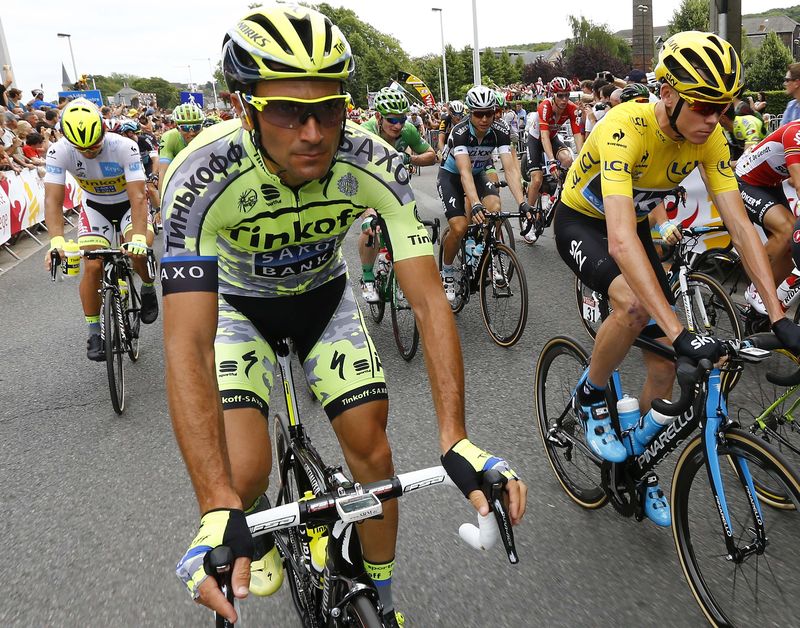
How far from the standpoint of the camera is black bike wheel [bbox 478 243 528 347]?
18.9ft

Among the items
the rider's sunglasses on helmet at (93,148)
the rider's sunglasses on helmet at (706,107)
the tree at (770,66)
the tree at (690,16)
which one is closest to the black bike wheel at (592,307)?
the rider's sunglasses on helmet at (706,107)

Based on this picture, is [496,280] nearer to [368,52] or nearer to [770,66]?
[770,66]

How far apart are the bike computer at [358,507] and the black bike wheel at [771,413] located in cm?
152

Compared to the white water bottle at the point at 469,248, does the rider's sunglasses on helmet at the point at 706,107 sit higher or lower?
higher

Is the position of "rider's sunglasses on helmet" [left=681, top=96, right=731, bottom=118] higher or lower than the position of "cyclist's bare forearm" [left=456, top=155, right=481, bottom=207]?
higher

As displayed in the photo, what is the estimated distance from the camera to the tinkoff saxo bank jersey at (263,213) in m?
2.02

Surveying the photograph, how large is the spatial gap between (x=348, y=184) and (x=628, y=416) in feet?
5.53

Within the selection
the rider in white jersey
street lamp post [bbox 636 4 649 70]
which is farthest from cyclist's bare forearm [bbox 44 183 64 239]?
street lamp post [bbox 636 4 649 70]

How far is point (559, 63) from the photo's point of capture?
7131 centimetres

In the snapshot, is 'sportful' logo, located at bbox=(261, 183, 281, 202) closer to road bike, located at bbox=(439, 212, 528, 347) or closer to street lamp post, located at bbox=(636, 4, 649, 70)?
road bike, located at bbox=(439, 212, 528, 347)

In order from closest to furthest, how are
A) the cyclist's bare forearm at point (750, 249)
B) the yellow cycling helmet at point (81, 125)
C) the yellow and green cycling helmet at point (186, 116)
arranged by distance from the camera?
the cyclist's bare forearm at point (750, 249), the yellow cycling helmet at point (81, 125), the yellow and green cycling helmet at point (186, 116)

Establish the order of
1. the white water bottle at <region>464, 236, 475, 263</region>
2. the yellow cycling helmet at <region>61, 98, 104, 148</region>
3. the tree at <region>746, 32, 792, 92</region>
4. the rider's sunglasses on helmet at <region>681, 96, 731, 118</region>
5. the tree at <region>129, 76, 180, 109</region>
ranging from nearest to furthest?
the rider's sunglasses on helmet at <region>681, 96, 731, 118</region> < the yellow cycling helmet at <region>61, 98, 104, 148</region> < the white water bottle at <region>464, 236, 475, 263</region> < the tree at <region>746, 32, 792, 92</region> < the tree at <region>129, 76, 180, 109</region>

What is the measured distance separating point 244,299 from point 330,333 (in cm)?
35

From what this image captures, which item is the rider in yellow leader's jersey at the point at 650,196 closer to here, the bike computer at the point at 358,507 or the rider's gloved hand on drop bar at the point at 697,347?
the rider's gloved hand on drop bar at the point at 697,347
